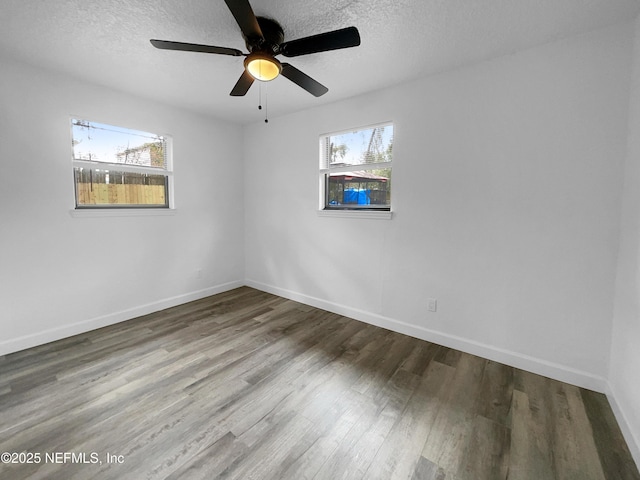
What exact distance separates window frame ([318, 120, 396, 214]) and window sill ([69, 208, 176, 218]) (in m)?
1.94

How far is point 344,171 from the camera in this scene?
10.9ft

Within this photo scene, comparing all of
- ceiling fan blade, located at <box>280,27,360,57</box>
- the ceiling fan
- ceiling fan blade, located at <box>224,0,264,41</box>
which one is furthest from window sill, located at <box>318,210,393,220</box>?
ceiling fan blade, located at <box>224,0,264,41</box>

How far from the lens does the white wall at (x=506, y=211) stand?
1.96 m

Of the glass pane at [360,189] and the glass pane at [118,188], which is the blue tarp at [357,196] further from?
the glass pane at [118,188]

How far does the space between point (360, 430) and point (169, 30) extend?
2948mm

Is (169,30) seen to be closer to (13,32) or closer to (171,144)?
(13,32)

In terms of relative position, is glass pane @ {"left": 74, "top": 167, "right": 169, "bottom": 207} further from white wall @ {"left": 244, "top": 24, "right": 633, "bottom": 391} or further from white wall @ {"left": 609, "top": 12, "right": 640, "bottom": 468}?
white wall @ {"left": 609, "top": 12, "right": 640, "bottom": 468}

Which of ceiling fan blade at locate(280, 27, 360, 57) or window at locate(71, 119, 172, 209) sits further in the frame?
window at locate(71, 119, 172, 209)

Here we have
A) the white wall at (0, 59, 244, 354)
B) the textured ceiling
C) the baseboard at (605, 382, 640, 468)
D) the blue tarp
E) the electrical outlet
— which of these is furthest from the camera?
the blue tarp

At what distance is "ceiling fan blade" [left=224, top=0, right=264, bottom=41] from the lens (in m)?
1.38

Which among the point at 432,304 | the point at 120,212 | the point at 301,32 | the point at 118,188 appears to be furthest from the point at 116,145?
the point at 432,304

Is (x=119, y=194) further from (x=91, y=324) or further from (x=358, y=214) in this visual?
(x=358, y=214)

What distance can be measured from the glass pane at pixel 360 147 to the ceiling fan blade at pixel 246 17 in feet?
→ 5.54

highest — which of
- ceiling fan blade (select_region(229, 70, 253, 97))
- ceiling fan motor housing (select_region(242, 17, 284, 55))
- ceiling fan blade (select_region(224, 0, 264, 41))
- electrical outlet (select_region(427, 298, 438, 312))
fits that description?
ceiling fan motor housing (select_region(242, 17, 284, 55))
